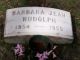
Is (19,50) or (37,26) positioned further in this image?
(37,26)

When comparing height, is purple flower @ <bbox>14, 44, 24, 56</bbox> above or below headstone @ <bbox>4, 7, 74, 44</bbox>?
below

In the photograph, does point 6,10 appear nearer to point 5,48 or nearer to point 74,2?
point 5,48

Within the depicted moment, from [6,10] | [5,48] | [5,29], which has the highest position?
[6,10]

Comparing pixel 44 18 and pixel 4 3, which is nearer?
pixel 44 18

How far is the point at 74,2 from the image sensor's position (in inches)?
127

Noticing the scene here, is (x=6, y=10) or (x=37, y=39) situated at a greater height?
(x=6, y=10)

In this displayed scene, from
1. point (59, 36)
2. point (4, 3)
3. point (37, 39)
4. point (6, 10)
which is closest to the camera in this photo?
point (37, 39)

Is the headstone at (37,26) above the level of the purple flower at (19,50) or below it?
above

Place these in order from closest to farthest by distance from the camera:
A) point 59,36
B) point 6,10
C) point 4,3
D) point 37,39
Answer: point 37,39 < point 59,36 < point 6,10 < point 4,3

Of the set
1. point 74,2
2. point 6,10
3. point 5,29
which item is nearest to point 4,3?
point 6,10

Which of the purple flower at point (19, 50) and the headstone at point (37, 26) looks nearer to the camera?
the purple flower at point (19, 50)

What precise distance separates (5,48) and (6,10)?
430 mm

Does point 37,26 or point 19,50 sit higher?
point 37,26

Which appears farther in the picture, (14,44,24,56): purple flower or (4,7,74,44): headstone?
(4,7,74,44): headstone
